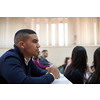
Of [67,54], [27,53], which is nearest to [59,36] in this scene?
[67,54]

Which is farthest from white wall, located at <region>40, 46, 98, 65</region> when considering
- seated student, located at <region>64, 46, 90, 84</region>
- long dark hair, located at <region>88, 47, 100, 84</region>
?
long dark hair, located at <region>88, 47, 100, 84</region>

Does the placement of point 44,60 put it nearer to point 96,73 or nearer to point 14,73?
point 96,73

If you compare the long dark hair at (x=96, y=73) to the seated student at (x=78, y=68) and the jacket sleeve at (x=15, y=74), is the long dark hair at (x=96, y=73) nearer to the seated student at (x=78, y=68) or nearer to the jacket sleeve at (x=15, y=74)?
the seated student at (x=78, y=68)

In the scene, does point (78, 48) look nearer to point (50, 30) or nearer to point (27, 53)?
point (27, 53)

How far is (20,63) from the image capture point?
0.71 meters

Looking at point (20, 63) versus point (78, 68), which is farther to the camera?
point (78, 68)

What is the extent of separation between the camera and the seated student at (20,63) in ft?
2.06

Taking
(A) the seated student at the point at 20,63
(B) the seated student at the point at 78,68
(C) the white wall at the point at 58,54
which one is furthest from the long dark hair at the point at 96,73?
(C) the white wall at the point at 58,54

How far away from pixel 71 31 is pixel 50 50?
1.03 meters

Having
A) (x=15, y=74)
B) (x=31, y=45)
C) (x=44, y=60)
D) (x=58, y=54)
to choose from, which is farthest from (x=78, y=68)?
(x=58, y=54)

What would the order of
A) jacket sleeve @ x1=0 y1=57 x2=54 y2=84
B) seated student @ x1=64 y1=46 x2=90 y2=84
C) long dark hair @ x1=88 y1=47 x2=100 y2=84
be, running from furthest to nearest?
seated student @ x1=64 y1=46 x2=90 y2=84, long dark hair @ x1=88 y1=47 x2=100 y2=84, jacket sleeve @ x1=0 y1=57 x2=54 y2=84

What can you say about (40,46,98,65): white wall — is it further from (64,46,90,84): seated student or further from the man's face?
the man's face

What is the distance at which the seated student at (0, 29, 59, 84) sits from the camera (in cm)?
63

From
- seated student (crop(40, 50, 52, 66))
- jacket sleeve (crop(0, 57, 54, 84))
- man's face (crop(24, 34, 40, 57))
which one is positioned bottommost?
seated student (crop(40, 50, 52, 66))
